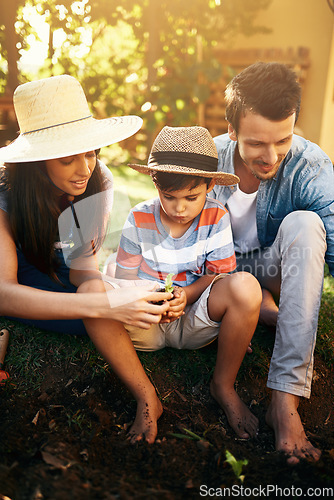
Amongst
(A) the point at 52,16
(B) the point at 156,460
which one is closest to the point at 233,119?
(B) the point at 156,460

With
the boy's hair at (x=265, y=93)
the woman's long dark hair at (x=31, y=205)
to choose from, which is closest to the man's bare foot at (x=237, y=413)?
the woman's long dark hair at (x=31, y=205)

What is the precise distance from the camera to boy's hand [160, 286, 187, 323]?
1618 millimetres

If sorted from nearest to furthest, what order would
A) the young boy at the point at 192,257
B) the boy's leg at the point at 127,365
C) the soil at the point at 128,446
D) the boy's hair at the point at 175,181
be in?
the soil at the point at 128,446 < the boy's leg at the point at 127,365 < the young boy at the point at 192,257 < the boy's hair at the point at 175,181

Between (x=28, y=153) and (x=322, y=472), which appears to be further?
(x=28, y=153)

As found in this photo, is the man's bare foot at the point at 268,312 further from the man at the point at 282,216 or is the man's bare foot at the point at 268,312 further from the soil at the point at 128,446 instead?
the soil at the point at 128,446

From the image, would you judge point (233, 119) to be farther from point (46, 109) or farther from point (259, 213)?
point (46, 109)

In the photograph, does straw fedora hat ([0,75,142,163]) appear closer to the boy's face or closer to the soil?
the boy's face

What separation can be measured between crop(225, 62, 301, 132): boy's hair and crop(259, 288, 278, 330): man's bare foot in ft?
2.92

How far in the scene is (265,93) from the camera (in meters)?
1.91

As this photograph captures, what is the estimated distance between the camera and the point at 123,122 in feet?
6.11

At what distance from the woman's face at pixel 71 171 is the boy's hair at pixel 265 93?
75 centimetres

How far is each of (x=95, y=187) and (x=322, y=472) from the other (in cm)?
143

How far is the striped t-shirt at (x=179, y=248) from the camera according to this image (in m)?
1.86

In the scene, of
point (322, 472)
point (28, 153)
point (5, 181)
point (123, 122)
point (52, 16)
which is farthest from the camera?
point (52, 16)
